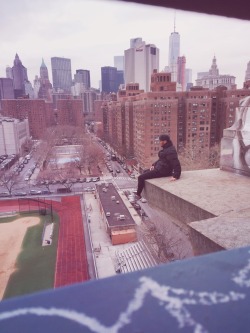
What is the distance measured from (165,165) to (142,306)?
4125 mm

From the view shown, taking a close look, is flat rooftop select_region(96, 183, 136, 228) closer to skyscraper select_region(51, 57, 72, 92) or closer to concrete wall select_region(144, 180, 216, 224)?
concrete wall select_region(144, 180, 216, 224)

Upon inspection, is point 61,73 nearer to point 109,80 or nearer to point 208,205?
point 109,80

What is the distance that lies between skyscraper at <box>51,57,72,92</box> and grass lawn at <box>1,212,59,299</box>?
5799 inches

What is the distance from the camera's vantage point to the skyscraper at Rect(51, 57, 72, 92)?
514ft

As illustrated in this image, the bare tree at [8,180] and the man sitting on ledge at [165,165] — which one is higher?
the man sitting on ledge at [165,165]

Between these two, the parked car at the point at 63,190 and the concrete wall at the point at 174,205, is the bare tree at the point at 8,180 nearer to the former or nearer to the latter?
the parked car at the point at 63,190

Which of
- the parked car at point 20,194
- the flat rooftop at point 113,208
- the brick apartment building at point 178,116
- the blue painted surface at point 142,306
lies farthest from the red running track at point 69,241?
the blue painted surface at point 142,306

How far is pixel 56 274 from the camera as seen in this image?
13703 mm

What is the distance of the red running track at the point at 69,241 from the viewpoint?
44.4 feet

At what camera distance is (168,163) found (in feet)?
17.1

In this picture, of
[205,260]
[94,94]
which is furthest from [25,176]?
[94,94]

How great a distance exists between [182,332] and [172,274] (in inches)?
11.4

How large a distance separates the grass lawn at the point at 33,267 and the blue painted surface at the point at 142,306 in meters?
11.6

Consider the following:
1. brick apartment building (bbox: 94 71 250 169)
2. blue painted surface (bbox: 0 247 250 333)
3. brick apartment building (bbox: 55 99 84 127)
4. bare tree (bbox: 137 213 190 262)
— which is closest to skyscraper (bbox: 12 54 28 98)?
brick apartment building (bbox: 55 99 84 127)
